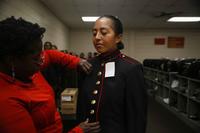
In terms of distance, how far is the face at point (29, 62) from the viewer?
969 mm

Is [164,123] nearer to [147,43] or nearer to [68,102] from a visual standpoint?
[68,102]

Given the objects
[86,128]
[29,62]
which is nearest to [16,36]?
[29,62]

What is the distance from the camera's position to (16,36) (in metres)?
0.92

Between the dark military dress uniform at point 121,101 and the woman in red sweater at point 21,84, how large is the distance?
37cm

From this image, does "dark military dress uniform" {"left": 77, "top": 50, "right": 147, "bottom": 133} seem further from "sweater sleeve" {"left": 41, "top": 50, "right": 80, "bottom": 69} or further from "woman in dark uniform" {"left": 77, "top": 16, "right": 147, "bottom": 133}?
"sweater sleeve" {"left": 41, "top": 50, "right": 80, "bottom": 69}

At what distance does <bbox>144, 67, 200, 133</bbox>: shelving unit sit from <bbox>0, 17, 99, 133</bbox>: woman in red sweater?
397 centimetres

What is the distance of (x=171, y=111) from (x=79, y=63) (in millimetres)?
4824

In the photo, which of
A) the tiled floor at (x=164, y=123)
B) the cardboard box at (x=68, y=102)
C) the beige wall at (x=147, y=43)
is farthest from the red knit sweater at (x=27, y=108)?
the beige wall at (x=147, y=43)

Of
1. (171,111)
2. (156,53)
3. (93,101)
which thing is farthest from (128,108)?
(156,53)

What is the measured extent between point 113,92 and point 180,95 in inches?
191

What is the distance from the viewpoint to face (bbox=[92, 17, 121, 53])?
1488 mm

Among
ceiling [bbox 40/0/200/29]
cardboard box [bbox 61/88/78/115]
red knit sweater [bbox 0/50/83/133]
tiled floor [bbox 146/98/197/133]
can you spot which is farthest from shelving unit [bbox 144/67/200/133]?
red knit sweater [bbox 0/50/83/133]

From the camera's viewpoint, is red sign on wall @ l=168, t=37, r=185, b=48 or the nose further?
red sign on wall @ l=168, t=37, r=185, b=48

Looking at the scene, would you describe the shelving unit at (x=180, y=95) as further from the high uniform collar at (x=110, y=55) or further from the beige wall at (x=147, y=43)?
the beige wall at (x=147, y=43)
